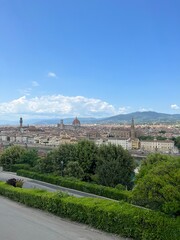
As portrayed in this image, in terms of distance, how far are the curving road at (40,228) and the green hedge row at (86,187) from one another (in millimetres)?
6185

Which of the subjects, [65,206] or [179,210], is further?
[65,206]

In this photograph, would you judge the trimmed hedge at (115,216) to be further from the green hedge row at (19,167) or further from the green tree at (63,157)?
the green hedge row at (19,167)

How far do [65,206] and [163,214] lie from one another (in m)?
4.81

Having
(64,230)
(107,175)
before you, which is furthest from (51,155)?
(64,230)

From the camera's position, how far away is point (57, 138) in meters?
151

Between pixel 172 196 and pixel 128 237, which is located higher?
pixel 172 196

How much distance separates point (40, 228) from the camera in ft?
40.7

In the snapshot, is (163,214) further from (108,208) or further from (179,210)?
(108,208)

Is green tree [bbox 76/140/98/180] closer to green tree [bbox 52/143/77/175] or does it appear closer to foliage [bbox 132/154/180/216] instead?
green tree [bbox 52/143/77/175]

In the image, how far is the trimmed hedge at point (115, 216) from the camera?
10133 millimetres

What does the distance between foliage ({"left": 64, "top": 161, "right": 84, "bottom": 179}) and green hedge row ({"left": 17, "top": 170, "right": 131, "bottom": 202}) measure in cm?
196

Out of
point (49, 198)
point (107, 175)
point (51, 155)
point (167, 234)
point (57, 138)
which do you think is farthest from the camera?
point (57, 138)

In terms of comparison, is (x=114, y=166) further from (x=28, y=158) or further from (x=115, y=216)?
(x=115, y=216)

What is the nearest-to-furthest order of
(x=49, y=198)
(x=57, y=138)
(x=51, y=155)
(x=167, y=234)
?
(x=167, y=234) < (x=49, y=198) < (x=51, y=155) < (x=57, y=138)
